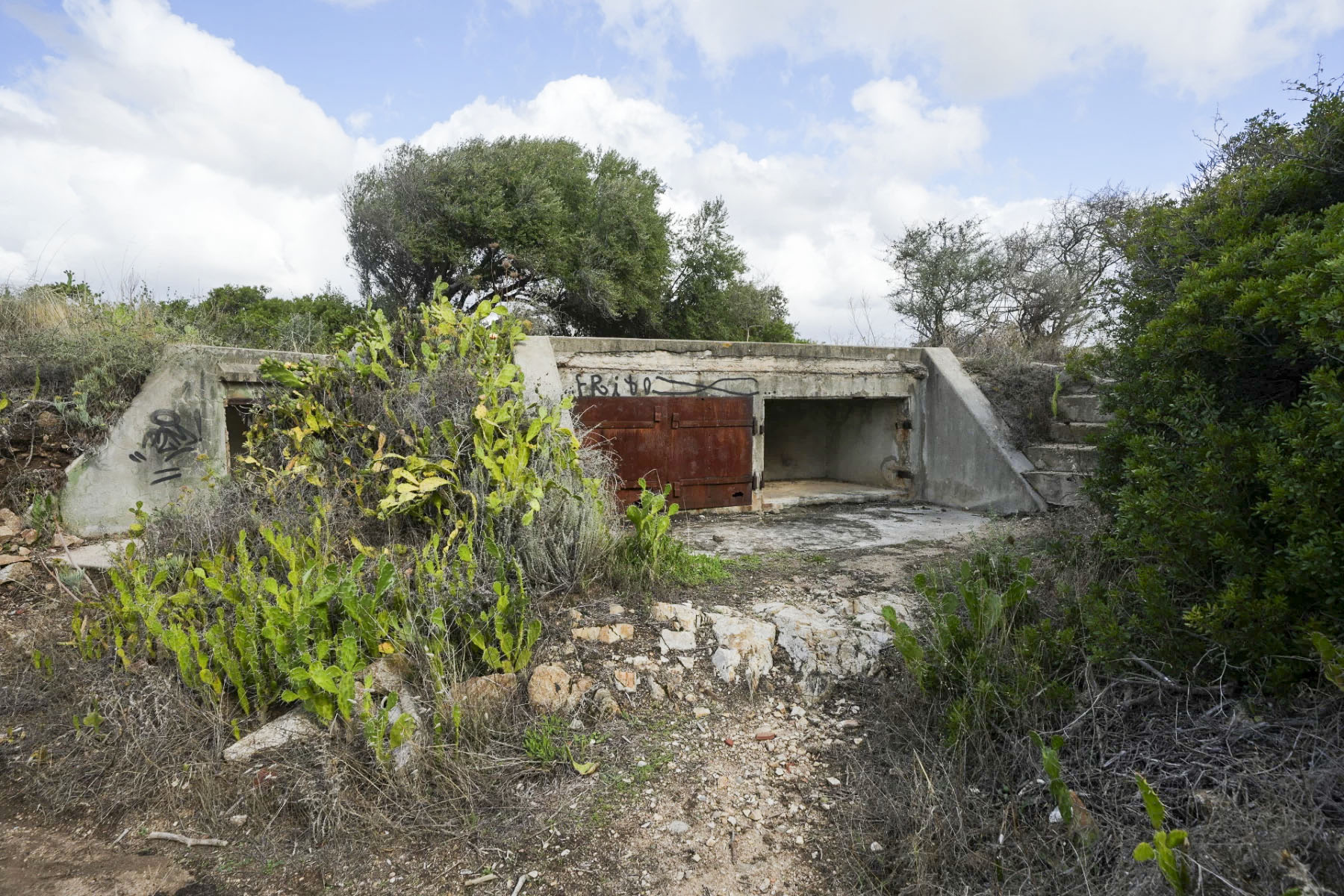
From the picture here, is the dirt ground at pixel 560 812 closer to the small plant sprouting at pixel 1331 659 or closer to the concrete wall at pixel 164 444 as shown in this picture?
the small plant sprouting at pixel 1331 659

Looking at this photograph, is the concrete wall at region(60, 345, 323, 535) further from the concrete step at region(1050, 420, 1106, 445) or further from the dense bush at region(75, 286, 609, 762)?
the concrete step at region(1050, 420, 1106, 445)

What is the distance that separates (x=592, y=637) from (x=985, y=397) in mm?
6256

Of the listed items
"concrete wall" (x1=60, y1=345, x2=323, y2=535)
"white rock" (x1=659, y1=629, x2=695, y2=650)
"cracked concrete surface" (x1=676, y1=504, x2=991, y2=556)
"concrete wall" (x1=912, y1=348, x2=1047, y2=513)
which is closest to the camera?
"white rock" (x1=659, y1=629, x2=695, y2=650)

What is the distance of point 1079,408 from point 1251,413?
5.36 metres

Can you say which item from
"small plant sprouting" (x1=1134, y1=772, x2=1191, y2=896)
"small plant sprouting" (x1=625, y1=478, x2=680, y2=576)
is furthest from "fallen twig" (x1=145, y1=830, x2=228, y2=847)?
"small plant sprouting" (x1=1134, y1=772, x2=1191, y2=896)

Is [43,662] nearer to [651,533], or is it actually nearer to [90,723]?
[90,723]

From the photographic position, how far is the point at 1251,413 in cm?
288

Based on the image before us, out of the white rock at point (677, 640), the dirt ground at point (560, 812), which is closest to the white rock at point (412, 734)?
the dirt ground at point (560, 812)

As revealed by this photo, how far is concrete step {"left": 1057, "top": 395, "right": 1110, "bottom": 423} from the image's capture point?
7.68 metres

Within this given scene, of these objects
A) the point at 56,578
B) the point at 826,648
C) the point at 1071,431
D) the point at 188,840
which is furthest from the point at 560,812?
the point at 1071,431

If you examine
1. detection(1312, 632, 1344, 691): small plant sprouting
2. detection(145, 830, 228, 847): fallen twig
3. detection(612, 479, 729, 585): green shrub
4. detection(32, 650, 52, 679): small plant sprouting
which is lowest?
detection(145, 830, 228, 847): fallen twig

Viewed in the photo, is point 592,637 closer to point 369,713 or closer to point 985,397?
point 369,713

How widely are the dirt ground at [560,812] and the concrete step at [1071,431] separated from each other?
17.3 ft

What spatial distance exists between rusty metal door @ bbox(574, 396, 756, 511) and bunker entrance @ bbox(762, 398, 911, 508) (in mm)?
645
